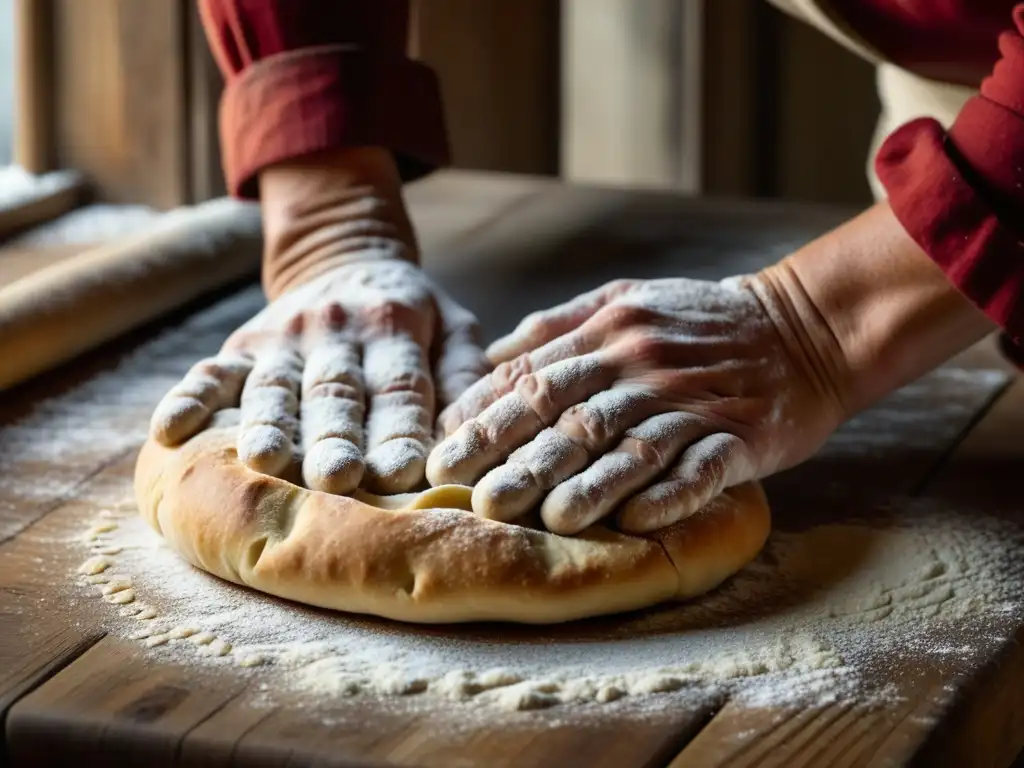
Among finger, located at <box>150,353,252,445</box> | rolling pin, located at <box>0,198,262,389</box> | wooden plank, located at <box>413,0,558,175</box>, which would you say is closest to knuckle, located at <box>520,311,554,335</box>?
finger, located at <box>150,353,252,445</box>

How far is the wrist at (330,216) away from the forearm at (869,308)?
429 mm

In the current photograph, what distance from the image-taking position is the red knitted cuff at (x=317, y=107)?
1503 mm

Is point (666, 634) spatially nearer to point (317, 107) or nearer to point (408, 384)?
point (408, 384)

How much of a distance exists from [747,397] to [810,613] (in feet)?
0.64

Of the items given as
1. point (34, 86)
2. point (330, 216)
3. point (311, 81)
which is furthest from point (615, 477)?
point (34, 86)

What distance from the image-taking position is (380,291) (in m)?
1.34

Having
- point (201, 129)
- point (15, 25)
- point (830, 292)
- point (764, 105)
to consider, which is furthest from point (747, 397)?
point (764, 105)

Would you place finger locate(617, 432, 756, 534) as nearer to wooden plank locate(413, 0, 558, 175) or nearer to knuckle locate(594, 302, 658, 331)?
knuckle locate(594, 302, 658, 331)

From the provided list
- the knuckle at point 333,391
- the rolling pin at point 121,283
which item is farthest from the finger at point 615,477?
the rolling pin at point 121,283

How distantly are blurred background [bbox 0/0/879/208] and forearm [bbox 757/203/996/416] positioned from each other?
1.18 meters

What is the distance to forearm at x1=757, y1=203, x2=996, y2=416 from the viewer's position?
Result: 1.21m

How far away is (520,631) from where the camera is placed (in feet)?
3.34

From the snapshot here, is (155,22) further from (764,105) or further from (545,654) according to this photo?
(764,105)

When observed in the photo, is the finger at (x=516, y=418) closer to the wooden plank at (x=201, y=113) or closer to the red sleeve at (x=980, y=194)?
the red sleeve at (x=980, y=194)
